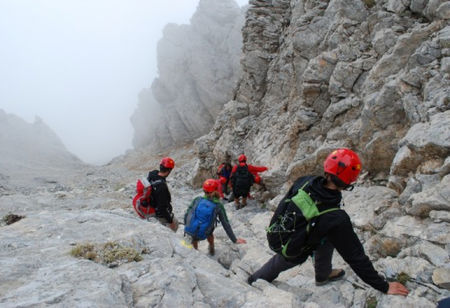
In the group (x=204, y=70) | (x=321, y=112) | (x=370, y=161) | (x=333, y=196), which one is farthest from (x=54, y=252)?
(x=204, y=70)

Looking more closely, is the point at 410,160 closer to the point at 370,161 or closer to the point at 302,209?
the point at 370,161

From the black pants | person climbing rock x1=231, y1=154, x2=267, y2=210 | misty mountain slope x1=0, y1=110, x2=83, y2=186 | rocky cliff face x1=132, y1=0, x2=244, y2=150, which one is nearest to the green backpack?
the black pants

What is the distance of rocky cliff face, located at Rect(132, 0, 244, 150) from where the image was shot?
56250mm

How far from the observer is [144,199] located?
856 cm

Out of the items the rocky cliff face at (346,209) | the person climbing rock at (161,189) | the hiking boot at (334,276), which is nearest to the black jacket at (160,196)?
the person climbing rock at (161,189)

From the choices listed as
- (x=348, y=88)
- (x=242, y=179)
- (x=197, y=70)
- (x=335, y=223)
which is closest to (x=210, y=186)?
(x=335, y=223)

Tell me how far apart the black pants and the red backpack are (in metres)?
4.14

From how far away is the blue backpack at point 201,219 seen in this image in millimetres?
7715

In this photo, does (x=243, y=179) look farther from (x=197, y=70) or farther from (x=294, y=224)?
(x=197, y=70)

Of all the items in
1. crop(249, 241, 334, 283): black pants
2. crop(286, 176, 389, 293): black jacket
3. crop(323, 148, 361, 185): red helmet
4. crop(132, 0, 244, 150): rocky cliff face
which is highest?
crop(132, 0, 244, 150): rocky cliff face

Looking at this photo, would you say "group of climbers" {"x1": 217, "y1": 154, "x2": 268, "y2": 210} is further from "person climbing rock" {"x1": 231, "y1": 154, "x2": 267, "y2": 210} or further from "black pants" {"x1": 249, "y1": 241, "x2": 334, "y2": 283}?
"black pants" {"x1": 249, "y1": 241, "x2": 334, "y2": 283}

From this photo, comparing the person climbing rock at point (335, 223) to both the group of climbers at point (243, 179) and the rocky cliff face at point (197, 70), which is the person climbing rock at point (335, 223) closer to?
the group of climbers at point (243, 179)

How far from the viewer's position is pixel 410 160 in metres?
6.98

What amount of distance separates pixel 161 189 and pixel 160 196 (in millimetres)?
227
